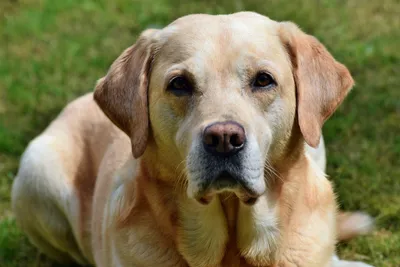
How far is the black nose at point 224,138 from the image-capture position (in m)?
3.51

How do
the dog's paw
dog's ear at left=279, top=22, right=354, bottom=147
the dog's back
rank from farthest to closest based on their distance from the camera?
the dog's back → the dog's paw → dog's ear at left=279, top=22, right=354, bottom=147

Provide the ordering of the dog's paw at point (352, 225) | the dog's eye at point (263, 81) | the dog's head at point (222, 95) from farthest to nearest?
1. the dog's paw at point (352, 225)
2. the dog's eye at point (263, 81)
3. the dog's head at point (222, 95)

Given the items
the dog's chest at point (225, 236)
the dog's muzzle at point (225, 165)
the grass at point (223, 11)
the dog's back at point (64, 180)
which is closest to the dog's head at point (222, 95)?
the dog's muzzle at point (225, 165)

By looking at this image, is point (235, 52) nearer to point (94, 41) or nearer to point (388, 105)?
point (388, 105)

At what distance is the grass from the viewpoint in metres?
5.62

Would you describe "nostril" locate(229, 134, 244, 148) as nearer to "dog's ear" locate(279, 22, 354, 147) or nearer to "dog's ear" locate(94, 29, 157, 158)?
"dog's ear" locate(279, 22, 354, 147)

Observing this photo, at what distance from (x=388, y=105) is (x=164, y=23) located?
106 inches

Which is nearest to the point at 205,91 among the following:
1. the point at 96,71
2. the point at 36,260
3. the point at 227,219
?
the point at 227,219

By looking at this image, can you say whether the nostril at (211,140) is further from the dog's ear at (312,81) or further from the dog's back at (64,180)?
the dog's back at (64,180)

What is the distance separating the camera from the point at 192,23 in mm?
4047

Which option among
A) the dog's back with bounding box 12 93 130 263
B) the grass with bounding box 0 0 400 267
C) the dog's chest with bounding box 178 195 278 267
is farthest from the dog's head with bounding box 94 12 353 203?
the grass with bounding box 0 0 400 267


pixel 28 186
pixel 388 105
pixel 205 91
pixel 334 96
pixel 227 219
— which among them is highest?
→ pixel 205 91

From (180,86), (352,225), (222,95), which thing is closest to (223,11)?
(352,225)

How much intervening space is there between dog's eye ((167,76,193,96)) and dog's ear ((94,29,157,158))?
0.22 metres
